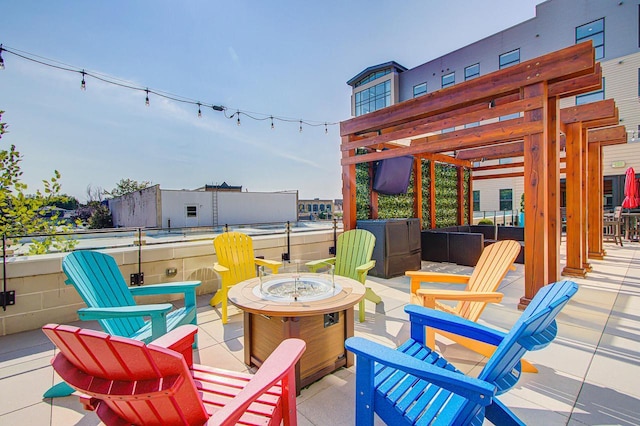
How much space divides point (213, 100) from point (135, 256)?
10.6ft

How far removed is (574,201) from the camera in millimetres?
5004

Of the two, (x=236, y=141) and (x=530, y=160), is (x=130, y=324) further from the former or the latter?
(x=236, y=141)

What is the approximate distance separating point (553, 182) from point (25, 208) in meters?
6.13

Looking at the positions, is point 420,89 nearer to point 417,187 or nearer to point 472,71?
point 472,71

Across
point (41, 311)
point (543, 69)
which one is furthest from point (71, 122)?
point (543, 69)

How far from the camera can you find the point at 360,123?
5.11 meters

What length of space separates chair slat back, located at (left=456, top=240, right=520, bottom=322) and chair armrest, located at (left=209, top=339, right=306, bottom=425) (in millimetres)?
1725

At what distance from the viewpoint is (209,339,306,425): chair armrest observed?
91cm

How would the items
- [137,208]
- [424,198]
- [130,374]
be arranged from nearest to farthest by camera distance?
[130,374]
[424,198]
[137,208]

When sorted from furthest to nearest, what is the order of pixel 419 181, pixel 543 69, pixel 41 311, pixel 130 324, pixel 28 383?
pixel 419 181, pixel 543 69, pixel 41 311, pixel 130 324, pixel 28 383

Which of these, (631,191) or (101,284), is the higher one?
(631,191)

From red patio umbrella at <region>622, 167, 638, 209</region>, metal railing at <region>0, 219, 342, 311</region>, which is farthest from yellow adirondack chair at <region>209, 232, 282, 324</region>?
red patio umbrella at <region>622, 167, 638, 209</region>

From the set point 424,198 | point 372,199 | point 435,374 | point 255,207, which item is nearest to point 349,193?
point 372,199

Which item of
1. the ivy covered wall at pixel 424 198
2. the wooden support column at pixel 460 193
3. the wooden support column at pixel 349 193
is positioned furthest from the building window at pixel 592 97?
the wooden support column at pixel 349 193
